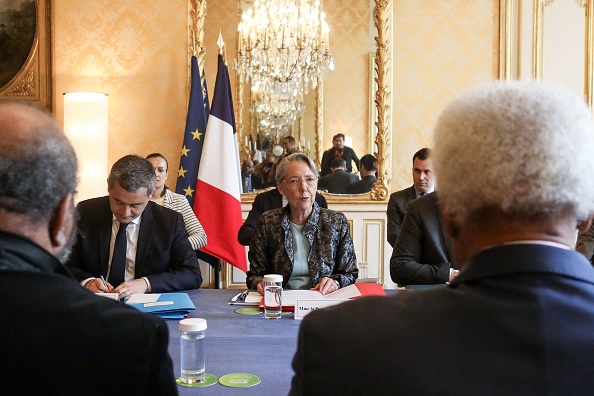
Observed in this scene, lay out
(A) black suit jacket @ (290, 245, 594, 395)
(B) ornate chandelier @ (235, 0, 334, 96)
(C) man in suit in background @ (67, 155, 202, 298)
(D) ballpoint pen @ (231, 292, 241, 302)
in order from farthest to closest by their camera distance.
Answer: (B) ornate chandelier @ (235, 0, 334, 96)
(C) man in suit in background @ (67, 155, 202, 298)
(D) ballpoint pen @ (231, 292, 241, 302)
(A) black suit jacket @ (290, 245, 594, 395)

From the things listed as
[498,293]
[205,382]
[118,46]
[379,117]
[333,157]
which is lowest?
[205,382]

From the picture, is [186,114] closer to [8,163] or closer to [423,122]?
[423,122]

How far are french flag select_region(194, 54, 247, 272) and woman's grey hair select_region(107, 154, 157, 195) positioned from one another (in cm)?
202

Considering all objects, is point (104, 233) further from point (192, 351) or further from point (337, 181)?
point (337, 181)

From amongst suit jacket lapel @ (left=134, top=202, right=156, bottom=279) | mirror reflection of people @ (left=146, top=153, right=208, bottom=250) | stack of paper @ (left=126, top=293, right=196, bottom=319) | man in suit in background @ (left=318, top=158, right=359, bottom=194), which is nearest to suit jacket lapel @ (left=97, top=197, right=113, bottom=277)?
suit jacket lapel @ (left=134, top=202, right=156, bottom=279)

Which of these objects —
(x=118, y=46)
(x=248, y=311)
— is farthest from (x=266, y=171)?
(x=248, y=311)

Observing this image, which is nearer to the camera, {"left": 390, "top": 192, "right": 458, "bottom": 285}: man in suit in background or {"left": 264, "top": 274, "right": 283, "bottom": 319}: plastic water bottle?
{"left": 264, "top": 274, "right": 283, "bottom": 319}: plastic water bottle

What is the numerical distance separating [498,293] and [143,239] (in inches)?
98.7

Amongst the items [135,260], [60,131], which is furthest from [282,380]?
[135,260]

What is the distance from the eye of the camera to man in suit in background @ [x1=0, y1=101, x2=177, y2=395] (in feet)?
3.00

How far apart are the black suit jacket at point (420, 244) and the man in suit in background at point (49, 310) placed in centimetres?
215

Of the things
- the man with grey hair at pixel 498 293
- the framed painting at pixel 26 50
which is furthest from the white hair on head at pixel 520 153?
the framed painting at pixel 26 50

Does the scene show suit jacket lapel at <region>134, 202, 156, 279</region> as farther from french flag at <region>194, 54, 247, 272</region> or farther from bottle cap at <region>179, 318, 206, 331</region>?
french flag at <region>194, 54, 247, 272</region>

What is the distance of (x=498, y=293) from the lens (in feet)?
2.65
